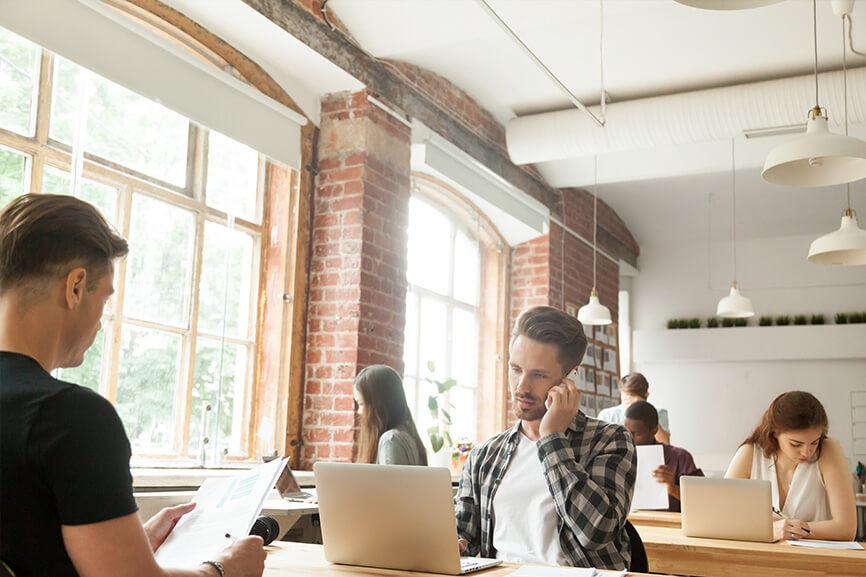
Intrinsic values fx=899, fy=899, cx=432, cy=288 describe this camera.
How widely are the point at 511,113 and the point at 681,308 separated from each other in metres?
4.80

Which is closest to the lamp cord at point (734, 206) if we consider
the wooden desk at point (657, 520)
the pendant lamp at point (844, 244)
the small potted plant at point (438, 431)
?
the pendant lamp at point (844, 244)

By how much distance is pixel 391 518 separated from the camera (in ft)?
7.18

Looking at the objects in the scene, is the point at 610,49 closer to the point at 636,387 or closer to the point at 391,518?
the point at 636,387

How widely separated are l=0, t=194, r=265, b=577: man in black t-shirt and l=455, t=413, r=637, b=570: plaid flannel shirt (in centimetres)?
118

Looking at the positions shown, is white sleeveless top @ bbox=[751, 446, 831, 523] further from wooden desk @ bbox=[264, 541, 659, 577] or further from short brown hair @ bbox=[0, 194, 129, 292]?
short brown hair @ bbox=[0, 194, 129, 292]

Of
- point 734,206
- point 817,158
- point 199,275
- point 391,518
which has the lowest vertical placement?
point 391,518

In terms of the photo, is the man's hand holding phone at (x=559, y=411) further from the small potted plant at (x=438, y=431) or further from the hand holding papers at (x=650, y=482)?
the small potted plant at (x=438, y=431)

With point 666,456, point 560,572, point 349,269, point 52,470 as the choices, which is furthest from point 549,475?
point 349,269

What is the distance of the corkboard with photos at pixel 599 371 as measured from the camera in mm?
9211

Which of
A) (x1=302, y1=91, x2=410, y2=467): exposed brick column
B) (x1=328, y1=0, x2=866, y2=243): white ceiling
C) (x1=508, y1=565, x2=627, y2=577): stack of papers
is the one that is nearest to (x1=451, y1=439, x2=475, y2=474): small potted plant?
(x1=302, y1=91, x2=410, y2=467): exposed brick column

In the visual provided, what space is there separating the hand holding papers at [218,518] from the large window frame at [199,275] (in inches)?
105

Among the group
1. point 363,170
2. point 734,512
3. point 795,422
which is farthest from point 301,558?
point 363,170

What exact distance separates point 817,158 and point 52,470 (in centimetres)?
352

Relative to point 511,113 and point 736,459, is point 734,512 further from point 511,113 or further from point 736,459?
point 511,113
